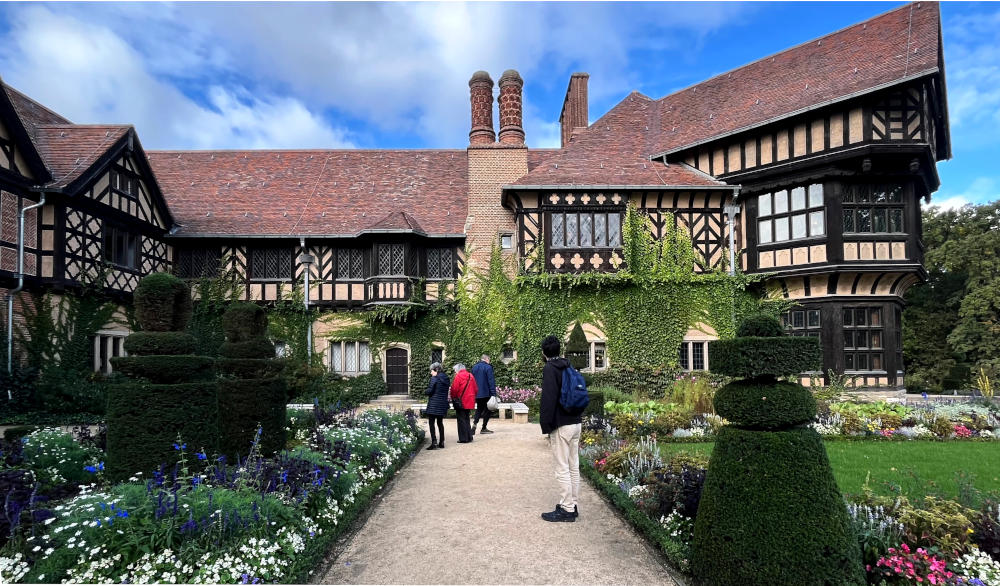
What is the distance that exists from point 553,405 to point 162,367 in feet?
14.1

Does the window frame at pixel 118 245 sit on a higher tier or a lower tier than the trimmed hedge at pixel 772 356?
higher

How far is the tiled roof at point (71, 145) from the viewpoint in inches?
607

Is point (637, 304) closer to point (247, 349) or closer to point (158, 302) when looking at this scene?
point (247, 349)

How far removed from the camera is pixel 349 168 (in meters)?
23.1

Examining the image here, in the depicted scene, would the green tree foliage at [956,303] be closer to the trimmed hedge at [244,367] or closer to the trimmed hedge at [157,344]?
the trimmed hedge at [244,367]

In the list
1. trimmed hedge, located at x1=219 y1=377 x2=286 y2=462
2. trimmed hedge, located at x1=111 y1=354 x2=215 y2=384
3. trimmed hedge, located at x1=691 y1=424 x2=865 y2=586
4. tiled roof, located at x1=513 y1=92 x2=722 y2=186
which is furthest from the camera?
tiled roof, located at x1=513 y1=92 x2=722 y2=186

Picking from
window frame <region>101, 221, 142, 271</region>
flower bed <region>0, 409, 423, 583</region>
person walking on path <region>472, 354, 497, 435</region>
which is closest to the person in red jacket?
person walking on path <region>472, 354, 497, 435</region>

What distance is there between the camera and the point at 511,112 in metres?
19.9

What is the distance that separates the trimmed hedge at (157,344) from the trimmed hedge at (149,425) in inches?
15.6

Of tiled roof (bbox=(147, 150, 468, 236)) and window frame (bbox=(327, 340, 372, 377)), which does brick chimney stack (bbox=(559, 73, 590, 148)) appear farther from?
window frame (bbox=(327, 340, 372, 377))

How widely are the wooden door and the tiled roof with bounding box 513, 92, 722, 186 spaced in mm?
7238

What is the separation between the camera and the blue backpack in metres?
5.80

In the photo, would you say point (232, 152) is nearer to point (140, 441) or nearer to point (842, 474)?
point (140, 441)

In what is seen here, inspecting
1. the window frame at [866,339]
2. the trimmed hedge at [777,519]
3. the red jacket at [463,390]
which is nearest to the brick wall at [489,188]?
the red jacket at [463,390]
